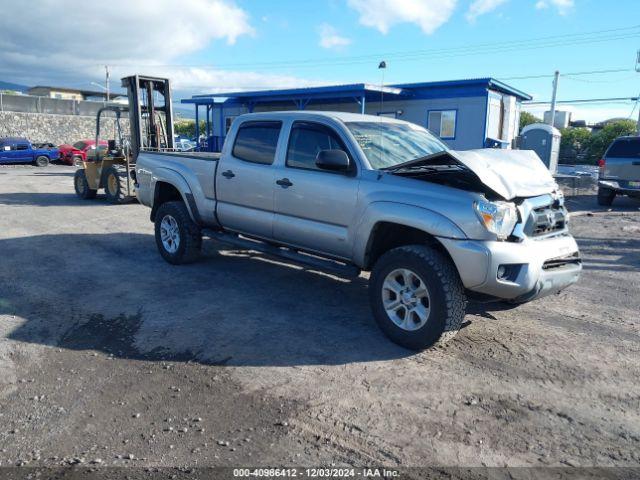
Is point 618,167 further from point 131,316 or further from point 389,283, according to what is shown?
point 131,316

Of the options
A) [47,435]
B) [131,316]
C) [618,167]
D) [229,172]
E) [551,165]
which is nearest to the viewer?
[47,435]

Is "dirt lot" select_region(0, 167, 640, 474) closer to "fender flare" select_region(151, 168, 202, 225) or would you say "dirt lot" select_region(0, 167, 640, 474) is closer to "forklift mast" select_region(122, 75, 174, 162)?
"fender flare" select_region(151, 168, 202, 225)

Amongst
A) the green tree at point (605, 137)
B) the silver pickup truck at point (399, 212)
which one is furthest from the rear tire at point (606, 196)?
the green tree at point (605, 137)

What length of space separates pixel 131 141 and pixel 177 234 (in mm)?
7470

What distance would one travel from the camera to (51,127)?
39500 millimetres

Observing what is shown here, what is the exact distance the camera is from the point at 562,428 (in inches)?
133

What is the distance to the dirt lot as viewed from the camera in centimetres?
314

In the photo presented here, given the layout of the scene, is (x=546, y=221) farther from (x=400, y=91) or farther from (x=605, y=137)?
(x=605, y=137)

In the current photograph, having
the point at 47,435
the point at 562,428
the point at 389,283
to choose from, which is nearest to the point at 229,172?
the point at 389,283

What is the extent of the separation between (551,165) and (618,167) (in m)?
11.0

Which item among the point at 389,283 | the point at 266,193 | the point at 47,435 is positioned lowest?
the point at 47,435

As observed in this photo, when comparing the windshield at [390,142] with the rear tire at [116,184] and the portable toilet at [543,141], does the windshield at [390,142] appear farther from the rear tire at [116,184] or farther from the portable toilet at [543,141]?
the portable toilet at [543,141]

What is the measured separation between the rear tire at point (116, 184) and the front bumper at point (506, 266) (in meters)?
10.7

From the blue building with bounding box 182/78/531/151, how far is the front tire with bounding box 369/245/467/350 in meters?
15.3
